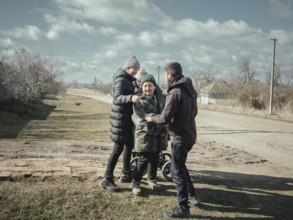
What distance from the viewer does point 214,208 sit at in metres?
3.41

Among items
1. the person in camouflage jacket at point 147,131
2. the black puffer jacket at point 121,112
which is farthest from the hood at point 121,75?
the person in camouflage jacket at point 147,131

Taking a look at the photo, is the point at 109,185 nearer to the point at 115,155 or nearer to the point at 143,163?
the point at 115,155

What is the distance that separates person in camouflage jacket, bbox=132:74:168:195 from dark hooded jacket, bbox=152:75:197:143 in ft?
0.95

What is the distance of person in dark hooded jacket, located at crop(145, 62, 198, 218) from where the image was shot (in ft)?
9.90

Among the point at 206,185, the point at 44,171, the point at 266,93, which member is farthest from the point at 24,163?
the point at 266,93

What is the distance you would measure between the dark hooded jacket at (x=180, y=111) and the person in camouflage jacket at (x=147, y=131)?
0.29m

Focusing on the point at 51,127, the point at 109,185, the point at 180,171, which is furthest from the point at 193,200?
the point at 51,127

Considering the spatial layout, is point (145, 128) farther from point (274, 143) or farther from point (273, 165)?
point (274, 143)

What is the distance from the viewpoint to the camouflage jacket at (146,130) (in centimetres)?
335

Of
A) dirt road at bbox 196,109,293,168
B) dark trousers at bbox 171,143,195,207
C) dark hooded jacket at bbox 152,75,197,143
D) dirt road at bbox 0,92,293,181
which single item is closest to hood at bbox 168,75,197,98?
dark hooded jacket at bbox 152,75,197,143

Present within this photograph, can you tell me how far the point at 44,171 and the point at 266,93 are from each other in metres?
23.8

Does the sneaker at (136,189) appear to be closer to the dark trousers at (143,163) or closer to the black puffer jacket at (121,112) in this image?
the dark trousers at (143,163)

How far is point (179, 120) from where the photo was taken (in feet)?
10.1

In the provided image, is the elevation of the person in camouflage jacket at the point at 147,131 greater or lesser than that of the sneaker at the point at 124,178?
greater
